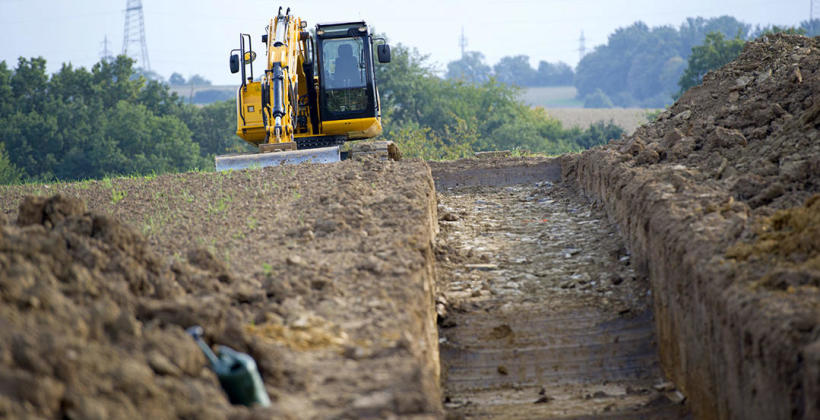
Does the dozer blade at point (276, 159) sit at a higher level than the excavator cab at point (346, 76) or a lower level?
lower

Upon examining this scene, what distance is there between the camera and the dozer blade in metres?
12.7

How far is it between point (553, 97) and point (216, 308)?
362ft

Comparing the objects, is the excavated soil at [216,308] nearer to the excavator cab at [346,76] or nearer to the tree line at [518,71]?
the excavator cab at [346,76]

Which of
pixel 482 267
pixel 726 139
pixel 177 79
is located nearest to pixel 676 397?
pixel 482 267

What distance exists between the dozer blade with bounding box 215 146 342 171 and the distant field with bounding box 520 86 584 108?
296 feet

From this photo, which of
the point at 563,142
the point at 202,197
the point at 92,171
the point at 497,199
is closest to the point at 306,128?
the point at 497,199

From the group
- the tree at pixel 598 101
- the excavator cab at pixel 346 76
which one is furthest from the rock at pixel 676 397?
the tree at pixel 598 101

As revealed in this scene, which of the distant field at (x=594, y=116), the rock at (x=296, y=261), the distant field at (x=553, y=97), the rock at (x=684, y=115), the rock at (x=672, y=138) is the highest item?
the distant field at (x=553, y=97)

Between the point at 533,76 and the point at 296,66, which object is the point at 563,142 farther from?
the point at 533,76

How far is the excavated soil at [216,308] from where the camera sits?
3.26 m

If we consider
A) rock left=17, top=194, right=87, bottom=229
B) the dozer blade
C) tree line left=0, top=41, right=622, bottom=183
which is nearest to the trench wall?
rock left=17, top=194, right=87, bottom=229

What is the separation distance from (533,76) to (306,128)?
119m

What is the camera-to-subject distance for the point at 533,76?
130125 mm

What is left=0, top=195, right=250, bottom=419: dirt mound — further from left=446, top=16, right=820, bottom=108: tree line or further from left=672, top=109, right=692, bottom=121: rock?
left=446, top=16, right=820, bottom=108: tree line
